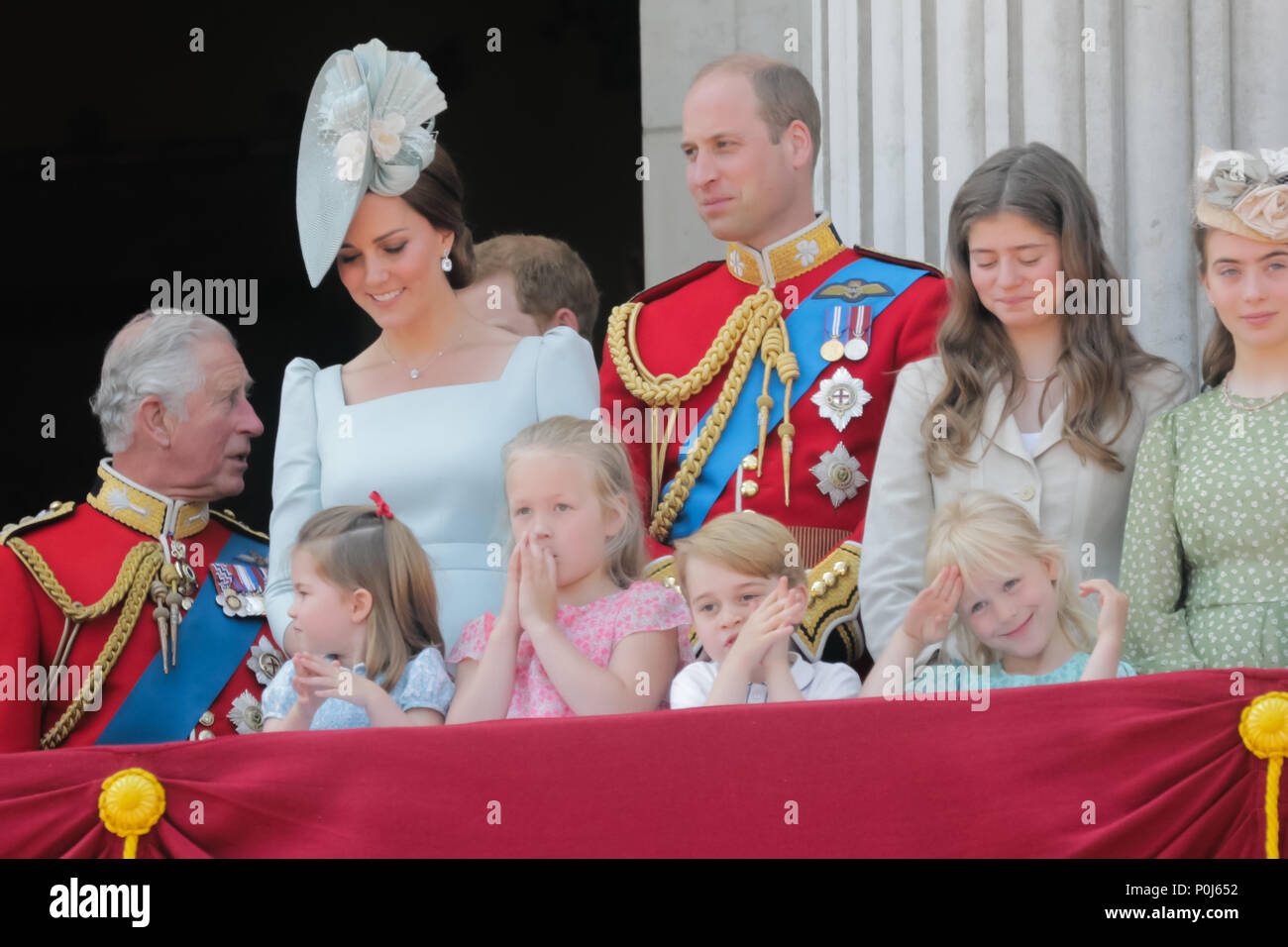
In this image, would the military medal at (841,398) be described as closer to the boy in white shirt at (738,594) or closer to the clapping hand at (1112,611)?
the boy in white shirt at (738,594)

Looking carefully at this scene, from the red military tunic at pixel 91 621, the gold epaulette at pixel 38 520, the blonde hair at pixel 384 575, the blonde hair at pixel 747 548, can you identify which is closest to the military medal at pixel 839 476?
the blonde hair at pixel 747 548

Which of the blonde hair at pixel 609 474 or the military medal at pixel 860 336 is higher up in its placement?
the military medal at pixel 860 336

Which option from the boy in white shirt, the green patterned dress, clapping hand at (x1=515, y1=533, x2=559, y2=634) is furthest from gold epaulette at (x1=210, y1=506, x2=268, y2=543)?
the green patterned dress

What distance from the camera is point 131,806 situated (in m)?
2.88

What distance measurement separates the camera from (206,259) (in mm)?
4902

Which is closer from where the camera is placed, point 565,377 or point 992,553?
point 992,553

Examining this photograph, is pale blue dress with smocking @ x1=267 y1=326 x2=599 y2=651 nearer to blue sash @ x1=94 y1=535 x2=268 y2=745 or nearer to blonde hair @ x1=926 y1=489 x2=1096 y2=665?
blue sash @ x1=94 y1=535 x2=268 y2=745

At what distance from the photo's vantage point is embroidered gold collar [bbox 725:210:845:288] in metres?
3.58

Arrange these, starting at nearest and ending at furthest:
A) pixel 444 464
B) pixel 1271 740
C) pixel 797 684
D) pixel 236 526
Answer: pixel 1271 740 < pixel 797 684 < pixel 444 464 < pixel 236 526

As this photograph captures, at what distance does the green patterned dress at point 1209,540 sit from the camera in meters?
3.05

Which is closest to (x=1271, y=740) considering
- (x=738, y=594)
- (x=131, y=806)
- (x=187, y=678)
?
(x=738, y=594)

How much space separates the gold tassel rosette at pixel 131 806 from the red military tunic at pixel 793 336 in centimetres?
87

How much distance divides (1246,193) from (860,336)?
0.62 m

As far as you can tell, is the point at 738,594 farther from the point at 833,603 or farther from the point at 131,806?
the point at 131,806
